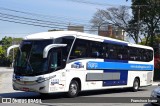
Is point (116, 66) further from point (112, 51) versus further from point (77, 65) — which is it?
point (77, 65)

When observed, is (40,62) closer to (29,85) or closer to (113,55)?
(29,85)

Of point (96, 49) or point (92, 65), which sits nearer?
point (92, 65)

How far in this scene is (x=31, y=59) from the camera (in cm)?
1850

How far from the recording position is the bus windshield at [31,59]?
1816 cm

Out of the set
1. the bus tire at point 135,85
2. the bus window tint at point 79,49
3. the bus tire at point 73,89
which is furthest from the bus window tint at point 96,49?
the bus tire at point 135,85

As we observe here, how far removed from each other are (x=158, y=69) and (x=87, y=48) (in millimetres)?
26887

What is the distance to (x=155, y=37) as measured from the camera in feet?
197

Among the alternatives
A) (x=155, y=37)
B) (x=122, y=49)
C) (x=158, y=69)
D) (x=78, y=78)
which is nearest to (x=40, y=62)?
(x=78, y=78)

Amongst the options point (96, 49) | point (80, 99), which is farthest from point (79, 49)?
point (80, 99)

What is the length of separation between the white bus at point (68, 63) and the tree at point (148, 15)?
3290cm

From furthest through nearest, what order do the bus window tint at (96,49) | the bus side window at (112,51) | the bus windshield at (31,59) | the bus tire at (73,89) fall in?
the bus side window at (112,51) < the bus window tint at (96,49) < the bus tire at (73,89) < the bus windshield at (31,59)

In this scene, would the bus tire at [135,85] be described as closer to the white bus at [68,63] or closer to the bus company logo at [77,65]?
the white bus at [68,63]

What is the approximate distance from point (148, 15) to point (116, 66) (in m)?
35.0

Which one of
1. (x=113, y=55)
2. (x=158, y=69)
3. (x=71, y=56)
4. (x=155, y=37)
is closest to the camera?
(x=71, y=56)
